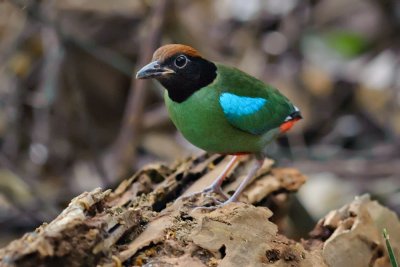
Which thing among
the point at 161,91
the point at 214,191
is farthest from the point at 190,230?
the point at 161,91

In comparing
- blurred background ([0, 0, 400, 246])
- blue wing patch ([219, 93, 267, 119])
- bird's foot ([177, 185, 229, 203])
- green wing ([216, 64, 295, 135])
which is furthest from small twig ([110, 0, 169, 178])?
bird's foot ([177, 185, 229, 203])

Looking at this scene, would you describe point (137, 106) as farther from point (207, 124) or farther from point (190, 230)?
point (190, 230)

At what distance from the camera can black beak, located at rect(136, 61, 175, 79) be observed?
4.15 metres

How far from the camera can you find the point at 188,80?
435cm

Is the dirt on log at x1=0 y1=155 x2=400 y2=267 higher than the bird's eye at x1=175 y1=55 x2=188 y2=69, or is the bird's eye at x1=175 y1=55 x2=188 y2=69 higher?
the bird's eye at x1=175 y1=55 x2=188 y2=69

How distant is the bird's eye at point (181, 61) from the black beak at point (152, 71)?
0.06m

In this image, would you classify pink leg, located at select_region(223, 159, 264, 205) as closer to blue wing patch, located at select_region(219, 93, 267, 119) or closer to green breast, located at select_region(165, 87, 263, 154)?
green breast, located at select_region(165, 87, 263, 154)

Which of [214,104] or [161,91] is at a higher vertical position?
[161,91]

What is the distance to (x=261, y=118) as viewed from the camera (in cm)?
449

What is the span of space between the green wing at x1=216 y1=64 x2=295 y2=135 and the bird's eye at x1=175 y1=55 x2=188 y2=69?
217mm

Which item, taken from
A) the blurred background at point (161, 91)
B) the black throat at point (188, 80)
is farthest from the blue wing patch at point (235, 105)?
Answer: the blurred background at point (161, 91)

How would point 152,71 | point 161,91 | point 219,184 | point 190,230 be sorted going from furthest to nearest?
point 161,91, point 219,184, point 152,71, point 190,230

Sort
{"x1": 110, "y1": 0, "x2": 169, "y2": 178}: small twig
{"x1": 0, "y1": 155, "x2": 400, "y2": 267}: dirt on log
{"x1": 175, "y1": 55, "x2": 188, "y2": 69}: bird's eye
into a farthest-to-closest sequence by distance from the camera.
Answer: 1. {"x1": 110, "y1": 0, "x2": 169, "y2": 178}: small twig
2. {"x1": 175, "y1": 55, "x2": 188, "y2": 69}: bird's eye
3. {"x1": 0, "y1": 155, "x2": 400, "y2": 267}: dirt on log

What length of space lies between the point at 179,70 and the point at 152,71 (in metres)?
0.17
